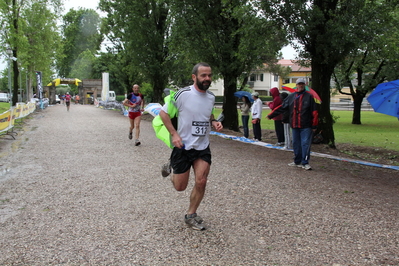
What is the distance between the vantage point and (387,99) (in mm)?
10070

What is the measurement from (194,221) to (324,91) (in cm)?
896

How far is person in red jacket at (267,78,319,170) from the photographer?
862 centimetres

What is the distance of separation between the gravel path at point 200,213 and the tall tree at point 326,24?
3524mm

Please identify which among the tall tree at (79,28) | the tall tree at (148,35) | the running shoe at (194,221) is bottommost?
the running shoe at (194,221)

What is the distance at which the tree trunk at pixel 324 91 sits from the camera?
40.0 feet

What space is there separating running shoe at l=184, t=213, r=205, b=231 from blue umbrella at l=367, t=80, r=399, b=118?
23.8ft

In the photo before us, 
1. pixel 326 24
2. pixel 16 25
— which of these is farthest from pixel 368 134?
pixel 16 25

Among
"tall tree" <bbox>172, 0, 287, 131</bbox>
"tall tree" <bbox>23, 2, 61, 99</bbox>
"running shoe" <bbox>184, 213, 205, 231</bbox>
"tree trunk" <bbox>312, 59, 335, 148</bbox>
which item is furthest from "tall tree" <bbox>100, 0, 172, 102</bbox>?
"running shoe" <bbox>184, 213, 205, 231</bbox>

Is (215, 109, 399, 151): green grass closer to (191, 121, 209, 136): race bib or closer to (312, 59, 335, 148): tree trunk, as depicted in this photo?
(312, 59, 335, 148): tree trunk

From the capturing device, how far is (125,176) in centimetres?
761

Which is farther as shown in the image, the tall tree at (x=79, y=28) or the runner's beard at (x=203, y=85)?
the tall tree at (x=79, y=28)

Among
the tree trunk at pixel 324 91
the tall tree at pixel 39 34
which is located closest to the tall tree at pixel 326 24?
the tree trunk at pixel 324 91

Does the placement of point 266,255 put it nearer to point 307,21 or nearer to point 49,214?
point 49,214

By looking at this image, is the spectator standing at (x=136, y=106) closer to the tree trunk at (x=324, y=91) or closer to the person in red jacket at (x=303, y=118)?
the person in red jacket at (x=303, y=118)
